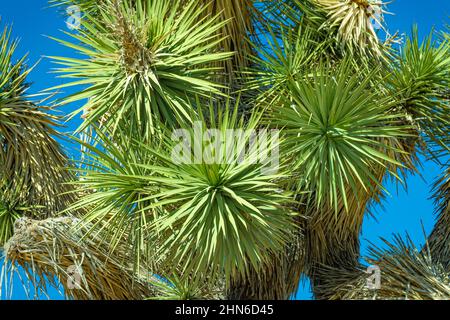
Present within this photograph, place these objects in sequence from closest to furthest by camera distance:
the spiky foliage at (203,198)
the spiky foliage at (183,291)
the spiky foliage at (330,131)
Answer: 1. the spiky foliage at (203,198)
2. the spiky foliage at (330,131)
3. the spiky foliage at (183,291)

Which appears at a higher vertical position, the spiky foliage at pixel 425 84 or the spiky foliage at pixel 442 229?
the spiky foliage at pixel 425 84

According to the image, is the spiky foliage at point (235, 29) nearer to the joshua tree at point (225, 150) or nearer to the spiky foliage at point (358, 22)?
the joshua tree at point (225, 150)

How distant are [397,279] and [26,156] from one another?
119 inches

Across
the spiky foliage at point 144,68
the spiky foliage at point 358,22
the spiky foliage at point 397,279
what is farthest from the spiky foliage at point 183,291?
the spiky foliage at point 358,22

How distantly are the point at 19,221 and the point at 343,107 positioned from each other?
99.2 inches

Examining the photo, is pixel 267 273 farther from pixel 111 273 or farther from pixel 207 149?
pixel 207 149

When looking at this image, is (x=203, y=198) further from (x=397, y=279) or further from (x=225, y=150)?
(x=397, y=279)

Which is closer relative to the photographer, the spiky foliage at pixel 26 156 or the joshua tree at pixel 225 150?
the joshua tree at pixel 225 150

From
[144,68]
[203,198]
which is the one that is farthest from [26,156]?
[203,198]

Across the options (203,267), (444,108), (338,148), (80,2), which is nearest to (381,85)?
(444,108)

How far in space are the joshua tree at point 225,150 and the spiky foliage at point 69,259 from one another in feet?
0.05

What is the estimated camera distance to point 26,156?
6863 millimetres
